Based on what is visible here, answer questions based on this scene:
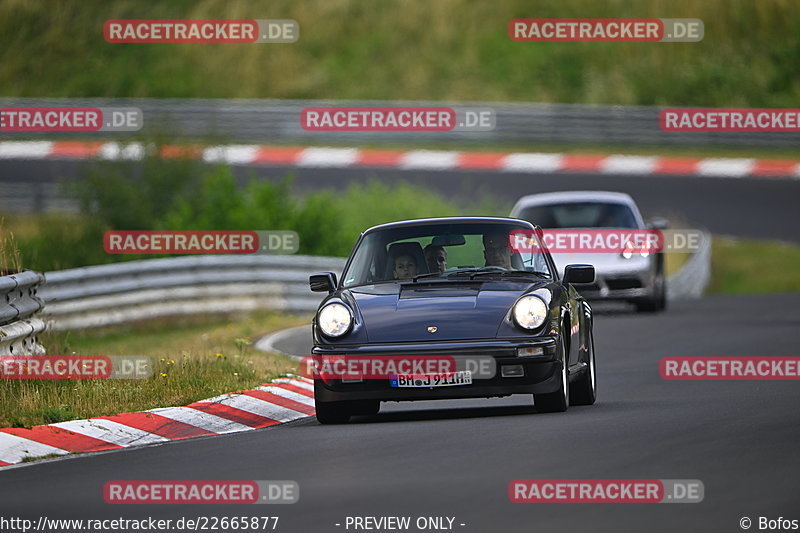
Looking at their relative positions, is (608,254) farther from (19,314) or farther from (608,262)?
(19,314)

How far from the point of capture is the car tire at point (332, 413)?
11.5 metres

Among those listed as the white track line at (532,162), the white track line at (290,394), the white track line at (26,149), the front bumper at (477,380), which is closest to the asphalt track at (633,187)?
the white track line at (26,149)

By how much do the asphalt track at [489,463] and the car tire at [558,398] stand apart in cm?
13

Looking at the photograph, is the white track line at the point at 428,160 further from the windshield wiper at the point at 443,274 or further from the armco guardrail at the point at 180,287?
the windshield wiper at the point at 443,274

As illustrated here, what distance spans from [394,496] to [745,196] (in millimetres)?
26023

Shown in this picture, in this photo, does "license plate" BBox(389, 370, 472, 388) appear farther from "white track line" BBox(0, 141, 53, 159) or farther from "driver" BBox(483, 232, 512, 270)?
"white track line" BBox(0, 141, 53, 159)

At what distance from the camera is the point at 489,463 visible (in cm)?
902

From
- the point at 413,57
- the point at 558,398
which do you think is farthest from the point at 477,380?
the point at 413,57

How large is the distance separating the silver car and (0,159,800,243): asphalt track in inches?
341

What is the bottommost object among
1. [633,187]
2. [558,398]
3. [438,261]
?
[558,398]

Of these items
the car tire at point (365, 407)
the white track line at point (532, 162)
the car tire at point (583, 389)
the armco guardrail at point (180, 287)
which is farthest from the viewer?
the white track line at point (532, 162)

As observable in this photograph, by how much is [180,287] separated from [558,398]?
10897 millimetres

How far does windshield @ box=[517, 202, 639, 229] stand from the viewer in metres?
22.3

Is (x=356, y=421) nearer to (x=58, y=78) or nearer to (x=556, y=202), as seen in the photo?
(x=556, y=202)
